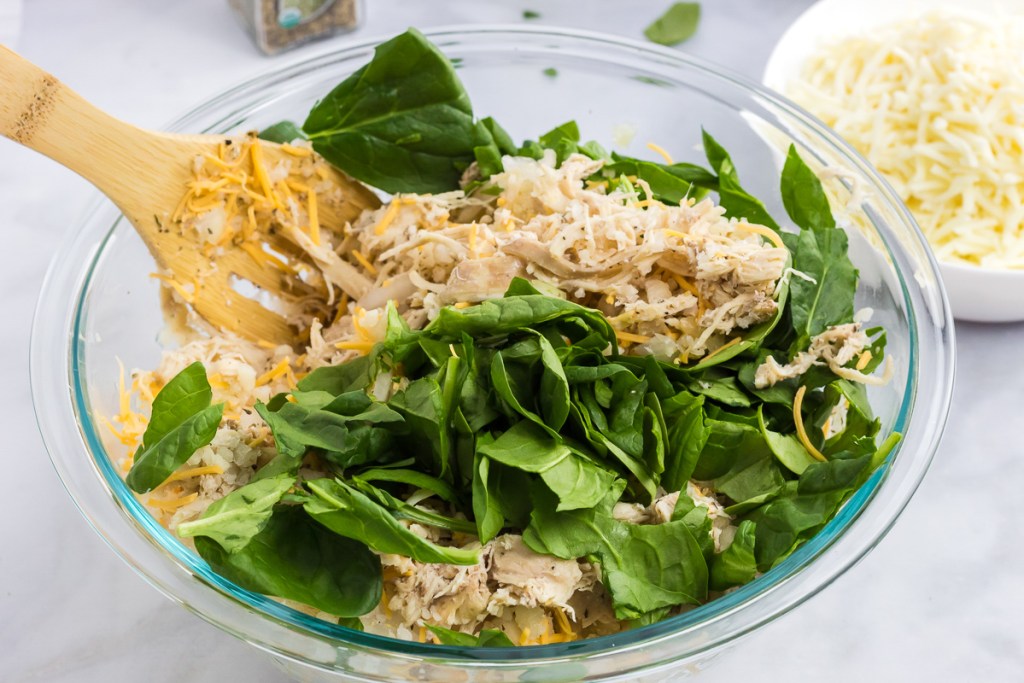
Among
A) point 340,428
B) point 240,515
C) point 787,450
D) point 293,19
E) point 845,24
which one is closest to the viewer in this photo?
point 240,515

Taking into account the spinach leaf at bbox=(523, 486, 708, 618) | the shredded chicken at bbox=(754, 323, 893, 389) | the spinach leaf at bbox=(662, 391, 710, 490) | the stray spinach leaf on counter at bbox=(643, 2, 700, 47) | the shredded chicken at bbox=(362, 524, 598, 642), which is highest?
the stray spinach leaf on counter at bbox=(643, 2, 700, 47)

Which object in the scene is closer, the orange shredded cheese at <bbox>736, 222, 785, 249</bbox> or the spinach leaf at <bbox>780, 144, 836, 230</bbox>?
the orange shredded cheese at <bbox>736, 222, 785, 249</bbox>

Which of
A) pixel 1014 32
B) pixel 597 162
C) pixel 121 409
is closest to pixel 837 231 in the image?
pixel 597 162

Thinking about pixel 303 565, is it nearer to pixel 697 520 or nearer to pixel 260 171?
pixel 697 520

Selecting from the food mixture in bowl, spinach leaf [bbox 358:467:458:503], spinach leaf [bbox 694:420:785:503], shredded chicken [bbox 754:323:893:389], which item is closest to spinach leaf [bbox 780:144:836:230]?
the food mixture in bowl

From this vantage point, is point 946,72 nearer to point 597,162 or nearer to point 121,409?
point 597,162

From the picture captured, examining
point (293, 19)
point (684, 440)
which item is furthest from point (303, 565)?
point (293, 19)

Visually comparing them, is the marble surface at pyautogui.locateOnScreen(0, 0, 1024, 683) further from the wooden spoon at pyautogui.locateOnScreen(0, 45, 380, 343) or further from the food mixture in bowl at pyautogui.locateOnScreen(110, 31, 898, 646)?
the wooden spoon at pyautogui.locateOnScreen(0, 45, 380, 343)

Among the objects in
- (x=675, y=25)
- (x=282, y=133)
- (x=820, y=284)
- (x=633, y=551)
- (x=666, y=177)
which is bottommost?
(x=633, y=551)
